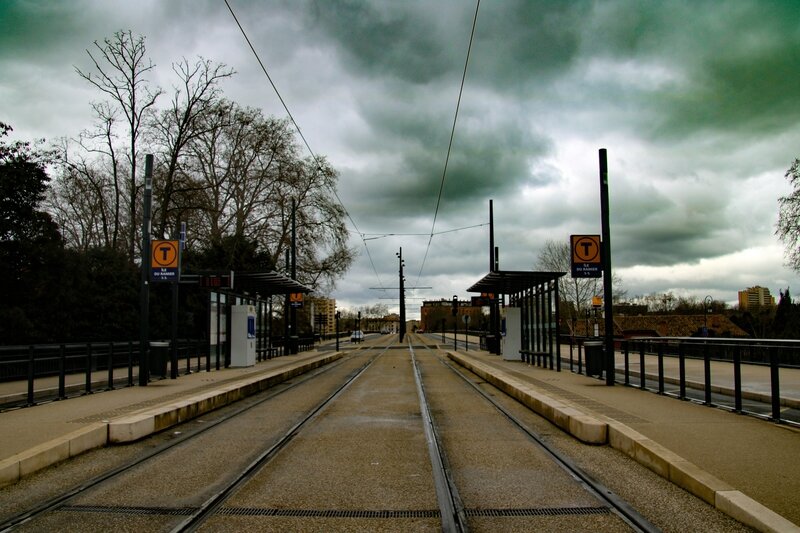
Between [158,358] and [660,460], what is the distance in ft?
43.3

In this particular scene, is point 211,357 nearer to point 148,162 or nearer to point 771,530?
point 148,162

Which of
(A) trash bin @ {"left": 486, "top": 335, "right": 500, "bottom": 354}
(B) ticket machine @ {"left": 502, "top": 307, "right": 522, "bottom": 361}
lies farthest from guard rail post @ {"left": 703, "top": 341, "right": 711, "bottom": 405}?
(A) trash bin @ {"left": 486, "top": 335, "right": 500, "bottom": 354}

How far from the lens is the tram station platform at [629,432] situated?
557 cm

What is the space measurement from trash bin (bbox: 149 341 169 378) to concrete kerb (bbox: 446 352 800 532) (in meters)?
9.41

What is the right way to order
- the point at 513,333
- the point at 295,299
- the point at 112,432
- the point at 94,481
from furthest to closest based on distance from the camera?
the point at 295,299 < the point at 513,333 < the point at 112,432 < the point at 94,481

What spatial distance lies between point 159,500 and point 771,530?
16.3 ft

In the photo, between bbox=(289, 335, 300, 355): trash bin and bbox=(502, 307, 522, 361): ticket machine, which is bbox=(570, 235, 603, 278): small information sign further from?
bbox=(289, 335, 300, 355): trash bin

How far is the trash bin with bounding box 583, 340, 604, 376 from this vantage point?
1658 centimetres

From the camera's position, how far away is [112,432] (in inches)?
337

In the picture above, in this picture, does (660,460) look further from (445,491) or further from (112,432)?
(112,432)

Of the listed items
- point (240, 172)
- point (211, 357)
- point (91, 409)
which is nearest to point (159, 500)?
point (91, 409)

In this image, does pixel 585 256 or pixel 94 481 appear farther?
pixel 585 256

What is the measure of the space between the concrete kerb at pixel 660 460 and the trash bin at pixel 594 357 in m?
4.87

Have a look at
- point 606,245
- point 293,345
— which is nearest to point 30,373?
point 606,245
